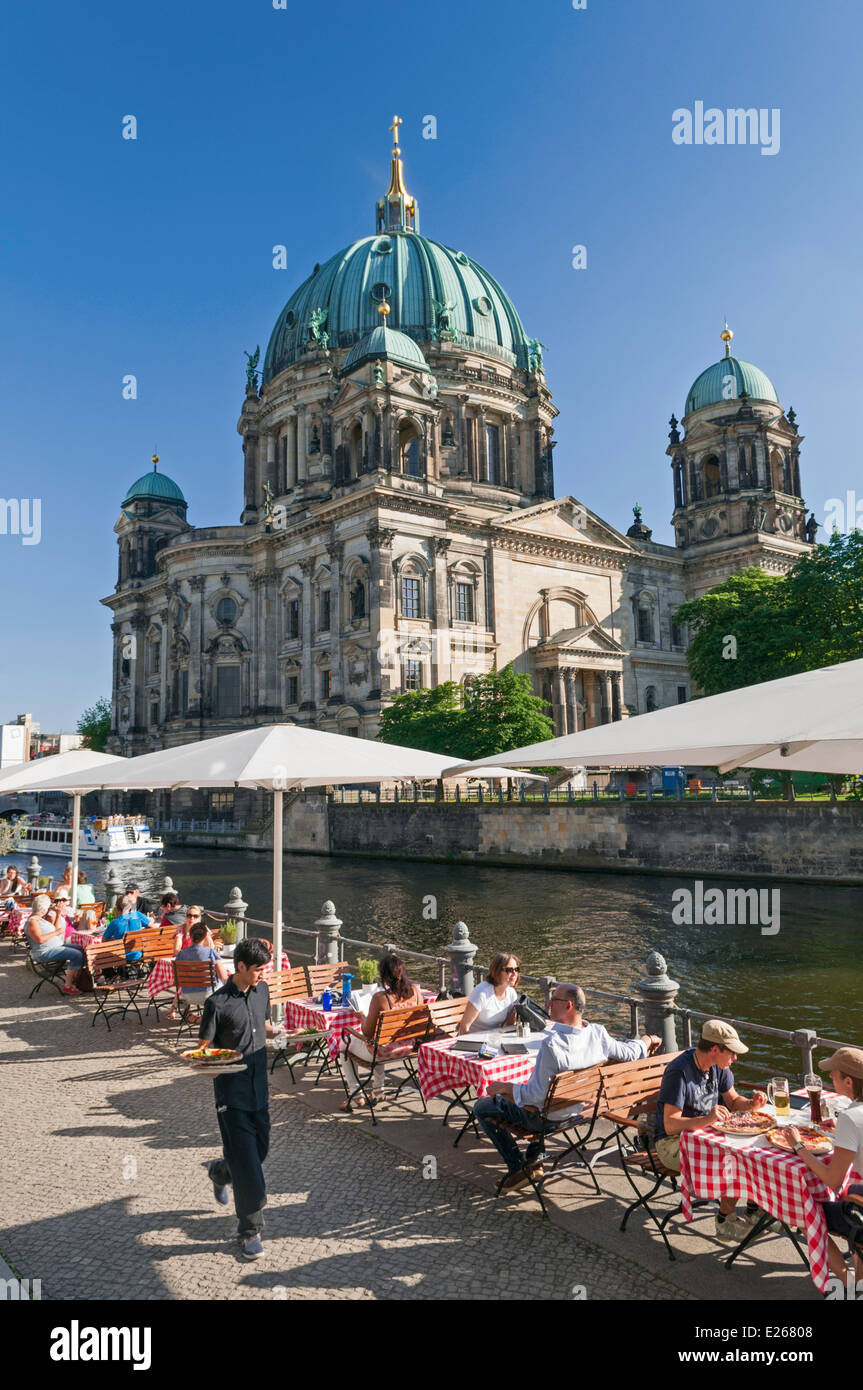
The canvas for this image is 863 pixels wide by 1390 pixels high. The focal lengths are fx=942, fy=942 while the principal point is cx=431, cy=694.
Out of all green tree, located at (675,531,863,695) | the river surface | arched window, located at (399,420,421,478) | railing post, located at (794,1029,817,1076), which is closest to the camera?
railing post, located at (794,1029,817,1076)

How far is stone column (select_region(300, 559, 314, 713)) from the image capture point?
61812mm

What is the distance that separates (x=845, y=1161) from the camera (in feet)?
16.2

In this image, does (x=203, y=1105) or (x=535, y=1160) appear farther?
(x=203, y=1105)

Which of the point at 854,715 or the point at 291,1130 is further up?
the point at 854,715

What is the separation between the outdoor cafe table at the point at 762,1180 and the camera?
201 inches

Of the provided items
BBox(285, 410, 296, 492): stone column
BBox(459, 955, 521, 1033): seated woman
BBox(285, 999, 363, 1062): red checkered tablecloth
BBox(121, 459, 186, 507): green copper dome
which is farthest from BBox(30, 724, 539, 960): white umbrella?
BBox(121, 459, 186, 507): green copper dome

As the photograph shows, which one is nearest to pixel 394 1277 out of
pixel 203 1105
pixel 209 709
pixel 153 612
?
pixel 203 1105

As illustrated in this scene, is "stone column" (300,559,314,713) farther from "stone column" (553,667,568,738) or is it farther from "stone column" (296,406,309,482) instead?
"stone column" (553,667,568,738)

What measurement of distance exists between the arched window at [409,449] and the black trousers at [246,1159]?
180 feet

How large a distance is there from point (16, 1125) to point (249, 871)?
34090 millimetres

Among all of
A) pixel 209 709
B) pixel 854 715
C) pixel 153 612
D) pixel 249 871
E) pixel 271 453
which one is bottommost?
pixel 249 871

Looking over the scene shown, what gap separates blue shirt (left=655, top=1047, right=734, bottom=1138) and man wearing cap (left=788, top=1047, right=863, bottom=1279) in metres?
0.84

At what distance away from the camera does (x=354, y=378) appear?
61.1 meters
